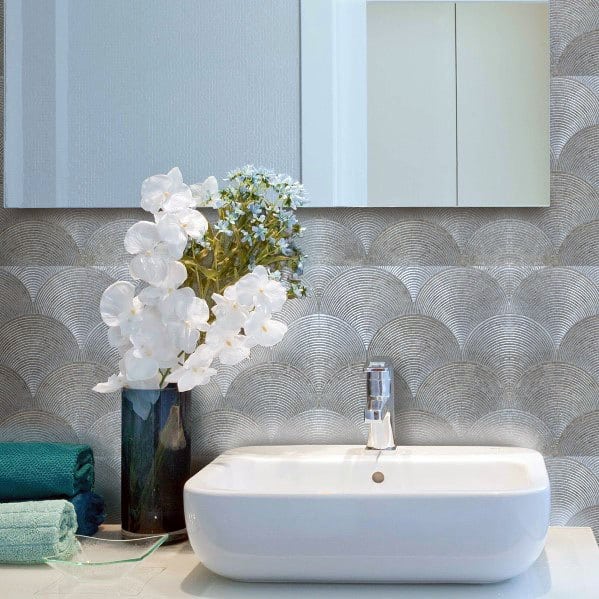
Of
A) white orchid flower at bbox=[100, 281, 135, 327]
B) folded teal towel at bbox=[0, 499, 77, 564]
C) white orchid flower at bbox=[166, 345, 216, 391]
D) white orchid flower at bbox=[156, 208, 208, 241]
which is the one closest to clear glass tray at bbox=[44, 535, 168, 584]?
folded teal towel at bbox=[0, 499, 77, 564]

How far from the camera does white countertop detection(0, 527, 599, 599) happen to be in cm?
106

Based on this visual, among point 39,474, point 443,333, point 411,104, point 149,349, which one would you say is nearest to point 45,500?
point 39,474

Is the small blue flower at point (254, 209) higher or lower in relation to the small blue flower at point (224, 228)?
higher

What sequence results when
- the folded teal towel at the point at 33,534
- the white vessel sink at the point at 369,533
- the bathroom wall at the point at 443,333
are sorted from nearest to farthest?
1. the white vessel sink at the point at 369,533
2. the folded teal towel at the point at 33,534
3. the bathroom wall at the point at 443,333

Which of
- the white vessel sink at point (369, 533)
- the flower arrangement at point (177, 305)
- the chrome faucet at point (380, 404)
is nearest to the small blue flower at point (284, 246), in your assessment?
the flower arrangement at point (177, 305)

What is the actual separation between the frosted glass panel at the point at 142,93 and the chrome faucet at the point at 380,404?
383mm

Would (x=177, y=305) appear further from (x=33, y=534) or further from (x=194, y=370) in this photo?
(x=33, y=534)

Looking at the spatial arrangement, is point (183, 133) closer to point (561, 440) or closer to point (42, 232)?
point (42, 232)

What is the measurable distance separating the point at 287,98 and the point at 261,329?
45 cm

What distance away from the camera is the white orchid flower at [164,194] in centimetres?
125

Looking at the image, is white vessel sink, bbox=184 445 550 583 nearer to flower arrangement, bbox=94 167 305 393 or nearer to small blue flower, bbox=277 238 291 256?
flower arrangement, bbox=94 167 305 393

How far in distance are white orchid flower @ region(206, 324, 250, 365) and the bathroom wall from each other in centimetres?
20

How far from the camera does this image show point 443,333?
143 centimetres

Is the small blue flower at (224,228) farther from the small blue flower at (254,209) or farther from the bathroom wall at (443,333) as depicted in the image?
the bathroom wall at (443,333)
